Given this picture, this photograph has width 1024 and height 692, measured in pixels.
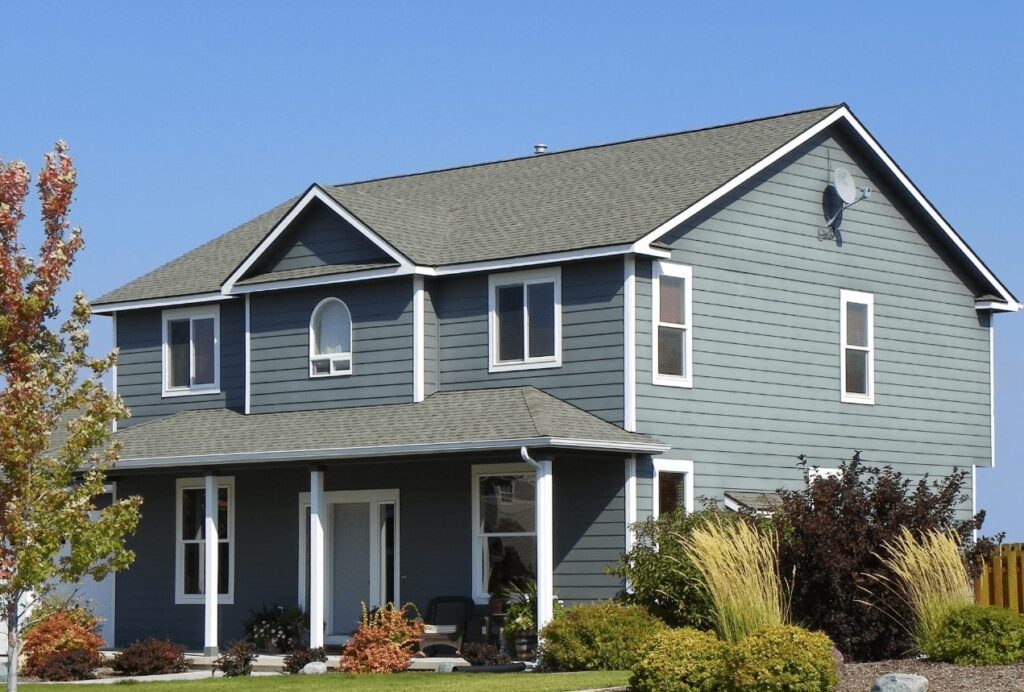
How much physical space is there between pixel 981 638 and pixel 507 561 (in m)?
8.86

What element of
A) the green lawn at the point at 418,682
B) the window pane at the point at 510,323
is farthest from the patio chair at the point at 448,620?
the window pane at the point at 510,323

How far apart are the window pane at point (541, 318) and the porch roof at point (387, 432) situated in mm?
673

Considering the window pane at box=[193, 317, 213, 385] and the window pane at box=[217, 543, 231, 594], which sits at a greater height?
the window pane at box=[193, 317, 213, 385]

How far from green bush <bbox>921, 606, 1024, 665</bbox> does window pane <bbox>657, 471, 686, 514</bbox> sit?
6362 mm

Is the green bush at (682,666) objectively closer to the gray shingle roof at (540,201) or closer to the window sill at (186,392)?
the gray shingle roof at (540,201)

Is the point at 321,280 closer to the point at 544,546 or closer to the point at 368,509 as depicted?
the point at 368,509

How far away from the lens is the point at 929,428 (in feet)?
97.9

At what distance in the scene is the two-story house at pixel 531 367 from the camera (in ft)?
81.3

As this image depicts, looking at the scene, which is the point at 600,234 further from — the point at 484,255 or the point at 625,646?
the point at 625,646

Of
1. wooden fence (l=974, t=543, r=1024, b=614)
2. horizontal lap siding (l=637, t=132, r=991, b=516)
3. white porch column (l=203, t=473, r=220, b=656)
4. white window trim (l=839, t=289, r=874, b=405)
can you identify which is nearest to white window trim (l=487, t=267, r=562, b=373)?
horizontal lap siding (l=637, t=132, r=991, b=516)

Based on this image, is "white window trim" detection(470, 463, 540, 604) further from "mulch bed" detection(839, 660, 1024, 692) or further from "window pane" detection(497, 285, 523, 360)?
"mulch bed" detection(839, 660, 1024, 692)

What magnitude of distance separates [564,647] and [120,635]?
11.5 m

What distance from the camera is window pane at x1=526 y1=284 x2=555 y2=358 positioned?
25469 millimetres

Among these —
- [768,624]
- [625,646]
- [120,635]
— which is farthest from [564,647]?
[120,635]
